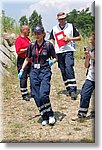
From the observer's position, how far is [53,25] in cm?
325

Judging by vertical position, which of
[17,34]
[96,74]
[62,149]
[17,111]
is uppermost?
[17,34]

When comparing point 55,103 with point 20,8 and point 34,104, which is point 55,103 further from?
point 20,8

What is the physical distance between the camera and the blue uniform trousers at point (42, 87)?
3.23 metres

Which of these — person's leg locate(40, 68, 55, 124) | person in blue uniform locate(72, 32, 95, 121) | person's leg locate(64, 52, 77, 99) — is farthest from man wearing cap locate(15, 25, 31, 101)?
person in blue uniform locate(72, 32, 95, 121)

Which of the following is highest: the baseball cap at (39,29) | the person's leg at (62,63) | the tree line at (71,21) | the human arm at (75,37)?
the tree line at (71,21)

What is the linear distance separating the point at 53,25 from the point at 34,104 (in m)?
0.50

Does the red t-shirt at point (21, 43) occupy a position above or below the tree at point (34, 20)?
below

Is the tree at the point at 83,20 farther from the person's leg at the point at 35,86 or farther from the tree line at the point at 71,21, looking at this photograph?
the person's leg at the point at 35,86

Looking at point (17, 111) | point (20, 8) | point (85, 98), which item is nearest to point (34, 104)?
point (17, 111)

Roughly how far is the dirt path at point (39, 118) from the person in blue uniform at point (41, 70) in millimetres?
43

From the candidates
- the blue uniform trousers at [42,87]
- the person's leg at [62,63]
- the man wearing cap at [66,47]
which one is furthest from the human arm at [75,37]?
the blue uniform trousers at [42,87]

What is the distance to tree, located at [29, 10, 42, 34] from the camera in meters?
3.24

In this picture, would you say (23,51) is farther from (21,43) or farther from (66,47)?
(66,47)

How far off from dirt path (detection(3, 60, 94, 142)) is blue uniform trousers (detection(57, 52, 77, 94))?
3 cm
